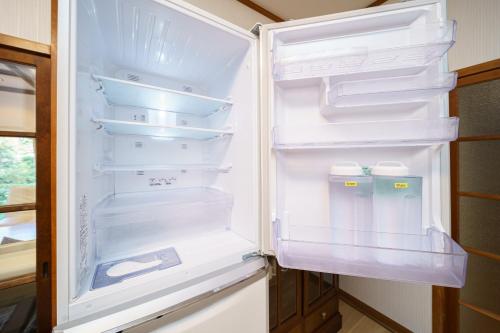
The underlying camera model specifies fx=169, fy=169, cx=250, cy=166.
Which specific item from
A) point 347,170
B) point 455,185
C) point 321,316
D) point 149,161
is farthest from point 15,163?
point 455,185

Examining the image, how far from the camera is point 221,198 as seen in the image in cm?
89

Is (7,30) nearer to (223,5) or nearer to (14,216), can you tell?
(14,216)

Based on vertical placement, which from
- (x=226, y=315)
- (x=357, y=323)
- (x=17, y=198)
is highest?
(x=17, y=198)

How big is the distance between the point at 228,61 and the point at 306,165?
0.64 m

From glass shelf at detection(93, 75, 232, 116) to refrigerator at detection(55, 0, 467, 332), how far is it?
1cm

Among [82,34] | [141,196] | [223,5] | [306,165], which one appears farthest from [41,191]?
[223,5]

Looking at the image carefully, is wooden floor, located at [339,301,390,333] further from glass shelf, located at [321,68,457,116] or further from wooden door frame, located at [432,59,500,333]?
glass shelf, located at [321,68,457,116]

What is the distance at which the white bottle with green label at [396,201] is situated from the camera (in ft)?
1.86

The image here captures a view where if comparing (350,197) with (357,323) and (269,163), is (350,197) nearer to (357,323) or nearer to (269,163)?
A: (269,163)

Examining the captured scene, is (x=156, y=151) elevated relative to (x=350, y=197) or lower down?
elevated

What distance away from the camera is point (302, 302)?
1.20m

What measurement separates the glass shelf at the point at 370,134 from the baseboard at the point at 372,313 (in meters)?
1.73

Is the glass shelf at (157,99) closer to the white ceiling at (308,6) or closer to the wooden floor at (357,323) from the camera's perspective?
the white ceiling at (308,6)

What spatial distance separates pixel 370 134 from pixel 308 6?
4.26 ft
